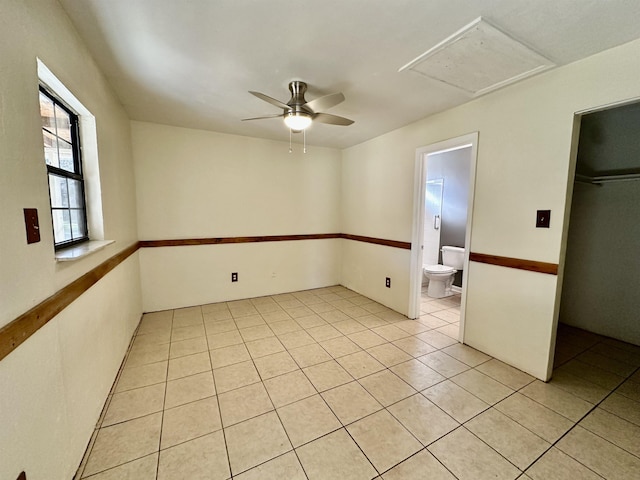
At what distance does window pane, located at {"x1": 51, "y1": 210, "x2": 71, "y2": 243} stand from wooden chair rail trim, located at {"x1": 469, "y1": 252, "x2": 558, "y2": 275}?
300 centimetres

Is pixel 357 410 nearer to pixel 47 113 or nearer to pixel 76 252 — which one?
pixel 76 252

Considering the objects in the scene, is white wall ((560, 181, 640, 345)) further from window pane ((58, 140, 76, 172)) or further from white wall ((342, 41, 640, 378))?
window pane ((58, 140, 76, 172))

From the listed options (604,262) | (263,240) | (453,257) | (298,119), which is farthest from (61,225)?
(604,262)

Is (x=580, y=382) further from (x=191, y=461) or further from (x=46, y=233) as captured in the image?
(x=46, y=233)

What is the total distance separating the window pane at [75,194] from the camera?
1.62 m

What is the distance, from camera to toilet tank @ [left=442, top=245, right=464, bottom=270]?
3.99 meters

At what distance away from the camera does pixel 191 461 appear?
4.40 ft

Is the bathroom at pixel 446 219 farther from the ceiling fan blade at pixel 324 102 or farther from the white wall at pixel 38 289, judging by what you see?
the white wall at pixel 38 289

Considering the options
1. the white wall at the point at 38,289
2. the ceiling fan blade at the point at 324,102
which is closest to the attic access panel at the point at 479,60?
the ceiling fan blade at the point at 324,102

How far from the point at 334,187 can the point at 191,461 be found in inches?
143

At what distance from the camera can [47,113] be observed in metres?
1.38

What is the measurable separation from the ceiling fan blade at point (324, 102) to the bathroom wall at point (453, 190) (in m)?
2.65

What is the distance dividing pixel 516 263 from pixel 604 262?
4.80 ft

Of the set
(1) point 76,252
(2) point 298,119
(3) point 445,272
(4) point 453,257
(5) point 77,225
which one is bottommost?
(3) point 445,272
